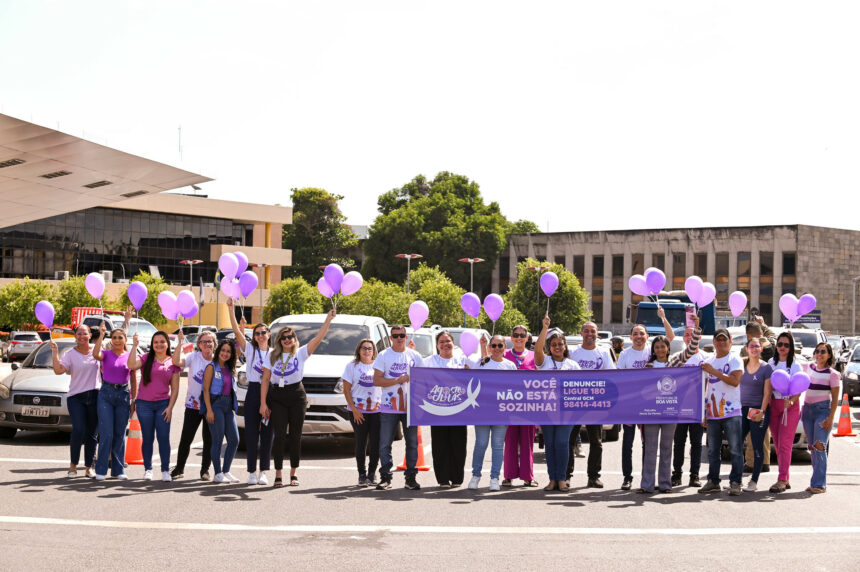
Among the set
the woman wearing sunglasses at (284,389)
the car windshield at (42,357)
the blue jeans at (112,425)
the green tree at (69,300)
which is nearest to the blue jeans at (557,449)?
the woman wearing sunglasses at (284,389)

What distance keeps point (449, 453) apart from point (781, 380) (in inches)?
148

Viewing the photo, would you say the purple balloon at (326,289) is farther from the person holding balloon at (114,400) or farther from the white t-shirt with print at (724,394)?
the white t-shirt with print at (724,394)

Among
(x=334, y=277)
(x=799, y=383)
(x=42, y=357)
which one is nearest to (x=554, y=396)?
(x=799, y=383)

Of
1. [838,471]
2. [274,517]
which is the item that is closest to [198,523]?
[274,517]

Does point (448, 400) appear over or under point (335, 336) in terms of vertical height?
under

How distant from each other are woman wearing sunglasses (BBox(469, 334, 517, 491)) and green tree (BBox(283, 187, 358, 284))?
85055mm

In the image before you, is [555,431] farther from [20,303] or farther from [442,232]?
[442,232]

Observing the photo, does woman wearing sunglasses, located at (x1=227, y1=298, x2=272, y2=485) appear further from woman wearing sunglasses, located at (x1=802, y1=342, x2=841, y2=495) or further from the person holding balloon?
woman wearing sunglasses, located at (x1=802, y1=342, x2=841, y2=495)

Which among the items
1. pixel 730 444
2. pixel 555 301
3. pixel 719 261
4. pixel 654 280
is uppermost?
pixel 719 261

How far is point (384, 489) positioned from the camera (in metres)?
11.3

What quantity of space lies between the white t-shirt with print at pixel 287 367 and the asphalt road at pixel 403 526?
3.81ft

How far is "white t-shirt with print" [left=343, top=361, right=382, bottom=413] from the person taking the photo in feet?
38.3

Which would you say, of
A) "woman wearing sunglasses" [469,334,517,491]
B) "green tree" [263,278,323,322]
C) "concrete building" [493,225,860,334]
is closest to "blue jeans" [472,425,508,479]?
"woman wearing sunglasses" [469,334,517,491]

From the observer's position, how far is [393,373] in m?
11.8
